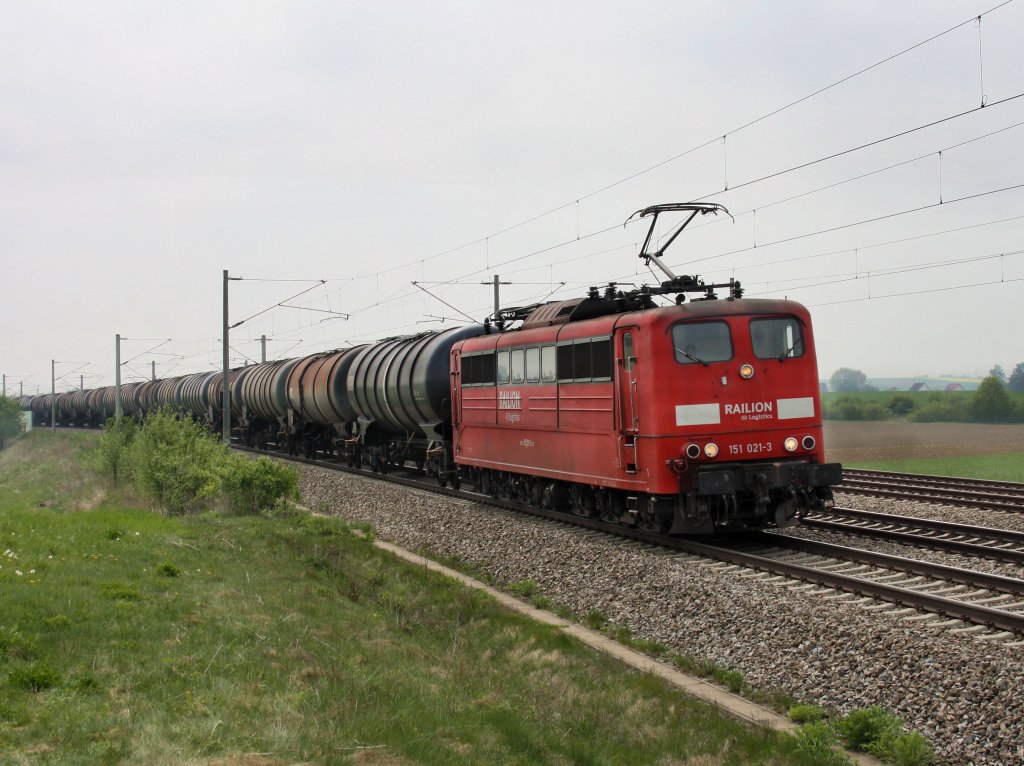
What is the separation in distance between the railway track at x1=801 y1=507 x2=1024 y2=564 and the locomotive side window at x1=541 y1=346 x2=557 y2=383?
4583mm

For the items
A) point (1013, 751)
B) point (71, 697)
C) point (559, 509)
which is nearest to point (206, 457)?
point (559, 509)

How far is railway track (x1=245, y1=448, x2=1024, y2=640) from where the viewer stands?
9055mm

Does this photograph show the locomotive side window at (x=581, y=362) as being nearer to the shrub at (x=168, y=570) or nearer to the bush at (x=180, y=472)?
the shrub at (x=168, y=570)

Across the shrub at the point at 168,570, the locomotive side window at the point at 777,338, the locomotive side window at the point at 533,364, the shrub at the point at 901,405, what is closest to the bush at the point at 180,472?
the locomotive side window at the point at 533,364

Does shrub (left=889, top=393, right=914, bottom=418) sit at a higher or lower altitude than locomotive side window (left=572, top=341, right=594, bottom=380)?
lower

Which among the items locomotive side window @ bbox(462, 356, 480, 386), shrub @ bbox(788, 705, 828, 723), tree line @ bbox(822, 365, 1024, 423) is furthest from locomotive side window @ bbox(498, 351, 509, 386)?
tree line @ bbox(822, 365, 1024, 423)

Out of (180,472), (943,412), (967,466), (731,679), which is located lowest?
(967,466)

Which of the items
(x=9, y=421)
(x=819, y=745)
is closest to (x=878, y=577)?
(x=819, y=745)

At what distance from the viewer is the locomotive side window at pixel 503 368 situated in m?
18.4

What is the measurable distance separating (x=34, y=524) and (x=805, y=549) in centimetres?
1118

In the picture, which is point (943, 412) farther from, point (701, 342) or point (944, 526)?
point (701, 342)

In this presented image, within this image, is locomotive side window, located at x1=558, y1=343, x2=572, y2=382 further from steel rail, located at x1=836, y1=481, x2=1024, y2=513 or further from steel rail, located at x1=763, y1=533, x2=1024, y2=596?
steel rail, located at x1=836, y1=481, x2=1024, y2=513

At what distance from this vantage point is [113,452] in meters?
30.6

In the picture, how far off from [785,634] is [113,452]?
26.1 m
